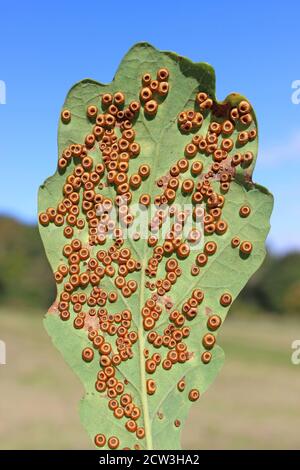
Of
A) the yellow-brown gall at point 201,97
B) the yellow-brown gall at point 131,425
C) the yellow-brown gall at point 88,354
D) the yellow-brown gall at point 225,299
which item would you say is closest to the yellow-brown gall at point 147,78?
the yellow-brown gall at point 201,97

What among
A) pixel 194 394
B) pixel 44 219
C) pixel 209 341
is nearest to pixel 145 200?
pixel 44 219

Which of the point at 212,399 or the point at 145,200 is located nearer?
the point at 145,200

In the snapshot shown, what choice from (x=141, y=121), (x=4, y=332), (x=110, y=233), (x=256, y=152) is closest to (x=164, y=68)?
(x=141, y=121)

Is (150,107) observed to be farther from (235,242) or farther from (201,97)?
(235,242)

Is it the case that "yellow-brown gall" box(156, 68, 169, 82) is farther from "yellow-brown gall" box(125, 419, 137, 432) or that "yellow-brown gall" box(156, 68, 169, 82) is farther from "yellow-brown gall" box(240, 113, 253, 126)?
"yellow-brown gall" box(125, 419, 137, 432)

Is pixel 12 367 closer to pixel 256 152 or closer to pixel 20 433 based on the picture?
pixel 20 433

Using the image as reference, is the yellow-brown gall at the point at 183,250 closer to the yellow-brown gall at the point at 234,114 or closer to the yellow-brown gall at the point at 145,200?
the yellow-brown gall at the point at 145,200
